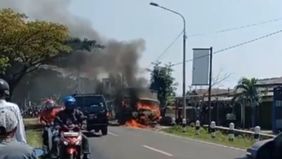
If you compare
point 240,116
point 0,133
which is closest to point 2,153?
point 0,133

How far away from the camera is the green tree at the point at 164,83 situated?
185 feet

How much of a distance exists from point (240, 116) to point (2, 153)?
161ft

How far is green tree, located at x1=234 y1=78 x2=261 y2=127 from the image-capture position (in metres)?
51.9

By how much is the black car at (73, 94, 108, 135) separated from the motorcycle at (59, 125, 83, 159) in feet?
50.8

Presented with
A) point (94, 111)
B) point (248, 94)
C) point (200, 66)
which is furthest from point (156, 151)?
point (248, 94)

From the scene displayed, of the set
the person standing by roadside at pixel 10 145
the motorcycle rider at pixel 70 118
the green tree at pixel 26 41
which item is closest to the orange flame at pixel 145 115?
the green tree at pixel 26 41

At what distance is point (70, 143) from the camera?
15.6 m

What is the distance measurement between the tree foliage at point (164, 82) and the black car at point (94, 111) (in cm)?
2349

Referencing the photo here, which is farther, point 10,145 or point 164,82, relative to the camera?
point 164,82

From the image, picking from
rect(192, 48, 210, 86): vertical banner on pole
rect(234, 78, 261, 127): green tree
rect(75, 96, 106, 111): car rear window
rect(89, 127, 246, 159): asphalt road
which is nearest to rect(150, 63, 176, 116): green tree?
rect(234, 78, 261, 127): green tree

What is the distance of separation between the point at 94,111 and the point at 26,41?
10.4 meters

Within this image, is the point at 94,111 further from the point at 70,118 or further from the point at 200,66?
the point at 70,118

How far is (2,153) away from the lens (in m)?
5.09

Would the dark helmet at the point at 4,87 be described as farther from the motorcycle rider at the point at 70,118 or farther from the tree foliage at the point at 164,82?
the tree foliage at the point at 164,82
